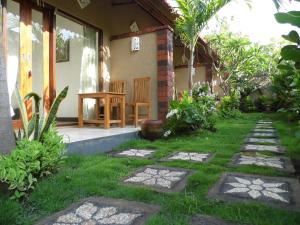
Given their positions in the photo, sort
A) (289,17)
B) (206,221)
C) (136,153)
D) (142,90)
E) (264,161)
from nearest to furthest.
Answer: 1. (289,17)
2. (206,221)
3. (264,161)
4. (136,153)
5. (142,90)

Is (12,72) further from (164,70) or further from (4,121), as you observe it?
(164,70)

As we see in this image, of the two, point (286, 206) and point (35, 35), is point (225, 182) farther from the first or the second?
point (35, 35)

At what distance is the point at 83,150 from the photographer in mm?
3344

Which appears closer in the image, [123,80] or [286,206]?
[286,206]

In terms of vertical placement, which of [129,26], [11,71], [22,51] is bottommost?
[11,71]

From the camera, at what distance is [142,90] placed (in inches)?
219

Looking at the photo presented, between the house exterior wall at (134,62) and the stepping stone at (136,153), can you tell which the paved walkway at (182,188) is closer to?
the stepping stone at (136,153)

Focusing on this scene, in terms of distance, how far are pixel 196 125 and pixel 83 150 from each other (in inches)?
Result: 97.4

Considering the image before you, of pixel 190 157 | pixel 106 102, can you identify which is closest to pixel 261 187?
pixel 190 157

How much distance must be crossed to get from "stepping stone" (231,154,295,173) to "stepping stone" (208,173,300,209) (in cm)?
42

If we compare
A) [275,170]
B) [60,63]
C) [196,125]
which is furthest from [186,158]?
[60,63]

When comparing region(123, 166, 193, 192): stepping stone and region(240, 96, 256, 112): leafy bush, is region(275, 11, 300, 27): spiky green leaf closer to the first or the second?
region(123, 166, 193, 192): stepping stone

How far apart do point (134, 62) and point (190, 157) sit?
123 inches

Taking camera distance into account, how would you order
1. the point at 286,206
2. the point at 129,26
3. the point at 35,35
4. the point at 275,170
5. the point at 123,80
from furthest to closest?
the point at 129,26
the point at 123,80
the point at 35,35
the point at 275,170
the point at 286,206
